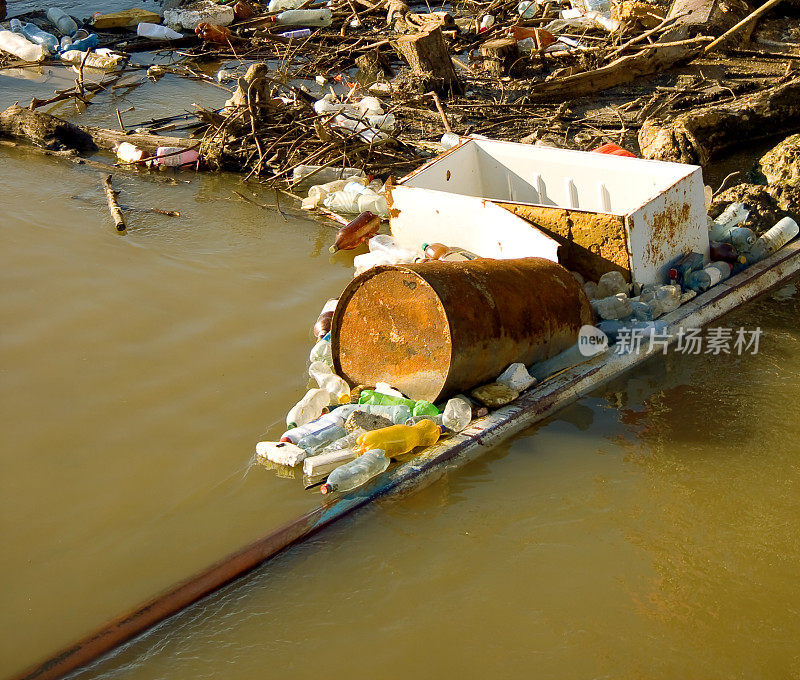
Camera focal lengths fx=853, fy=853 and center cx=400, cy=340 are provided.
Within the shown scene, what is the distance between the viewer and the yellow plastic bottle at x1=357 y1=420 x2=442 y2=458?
148 inches

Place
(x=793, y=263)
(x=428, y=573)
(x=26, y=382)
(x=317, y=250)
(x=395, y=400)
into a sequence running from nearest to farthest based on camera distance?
(x=428, y=573) < (x=395, y=400) < (x=26, y=382) < (x=793, y=263) < (x=317, y=250)

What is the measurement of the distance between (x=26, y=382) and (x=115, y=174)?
345cm

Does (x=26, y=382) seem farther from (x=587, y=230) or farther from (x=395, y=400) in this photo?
(x=587, y=230)

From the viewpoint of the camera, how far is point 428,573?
3234 mm

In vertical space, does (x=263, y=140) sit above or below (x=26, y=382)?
above

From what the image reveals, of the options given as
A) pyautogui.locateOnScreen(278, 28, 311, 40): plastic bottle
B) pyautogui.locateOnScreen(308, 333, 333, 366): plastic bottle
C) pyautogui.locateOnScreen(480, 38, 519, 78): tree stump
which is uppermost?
pyautogui.locateOnScreen(278, 28, 311, 40): plastic bottle

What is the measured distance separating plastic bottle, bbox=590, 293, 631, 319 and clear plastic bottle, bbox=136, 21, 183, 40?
9409 millimetres

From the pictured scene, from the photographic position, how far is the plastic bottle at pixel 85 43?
11.4 meters

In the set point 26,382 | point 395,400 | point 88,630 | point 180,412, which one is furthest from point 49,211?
point 88,630

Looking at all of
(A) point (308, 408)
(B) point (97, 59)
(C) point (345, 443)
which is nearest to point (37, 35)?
(B) point (97, 59)

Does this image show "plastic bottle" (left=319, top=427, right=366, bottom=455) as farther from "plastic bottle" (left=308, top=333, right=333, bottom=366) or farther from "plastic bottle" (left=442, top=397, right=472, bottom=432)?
"plastic bottle" (left=308, top=333, right=333, bottom=366)

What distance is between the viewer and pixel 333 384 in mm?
4309

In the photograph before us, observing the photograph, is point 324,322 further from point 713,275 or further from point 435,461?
point 713,275

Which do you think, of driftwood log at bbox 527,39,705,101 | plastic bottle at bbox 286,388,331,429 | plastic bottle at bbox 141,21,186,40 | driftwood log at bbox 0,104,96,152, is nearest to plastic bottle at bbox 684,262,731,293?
plastic bottle at bbox 286,388,331,429
